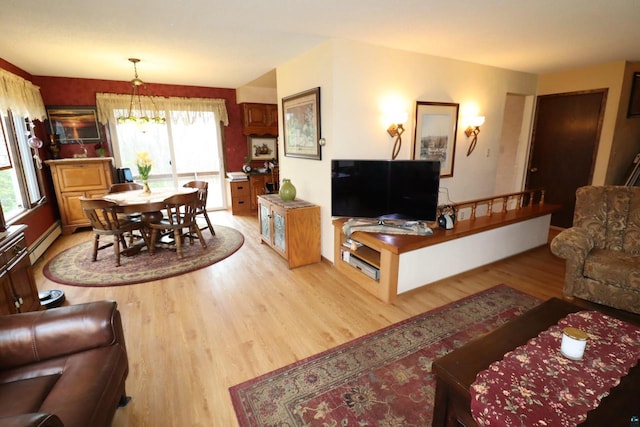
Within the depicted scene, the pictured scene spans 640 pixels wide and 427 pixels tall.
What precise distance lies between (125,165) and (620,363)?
6.55 meters

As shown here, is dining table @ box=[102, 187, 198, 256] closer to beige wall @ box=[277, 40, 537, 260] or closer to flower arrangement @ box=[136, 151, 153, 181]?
flower arrangement @ box=[136, 151, 153, 181]

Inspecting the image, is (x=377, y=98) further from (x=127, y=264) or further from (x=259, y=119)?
(x=127, y=264)

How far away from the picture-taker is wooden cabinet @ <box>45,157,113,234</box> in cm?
461

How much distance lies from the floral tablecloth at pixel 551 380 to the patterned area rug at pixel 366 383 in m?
0.58

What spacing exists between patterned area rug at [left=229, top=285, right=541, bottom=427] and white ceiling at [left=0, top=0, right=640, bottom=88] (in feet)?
8.08

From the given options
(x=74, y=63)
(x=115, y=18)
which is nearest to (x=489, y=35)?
(x=115, y=18)

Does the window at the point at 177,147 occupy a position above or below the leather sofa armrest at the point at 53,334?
above

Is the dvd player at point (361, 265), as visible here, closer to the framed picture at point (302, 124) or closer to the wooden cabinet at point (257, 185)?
the framed picture at point (302, 124)

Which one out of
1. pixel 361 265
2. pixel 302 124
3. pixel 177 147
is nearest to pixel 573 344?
pixel 361 265

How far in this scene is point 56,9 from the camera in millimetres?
2312

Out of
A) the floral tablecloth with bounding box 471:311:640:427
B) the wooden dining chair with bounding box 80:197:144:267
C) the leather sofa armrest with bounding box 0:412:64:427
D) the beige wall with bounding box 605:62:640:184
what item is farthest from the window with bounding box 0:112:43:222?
the beige wall with bounding box 605:62:640:184

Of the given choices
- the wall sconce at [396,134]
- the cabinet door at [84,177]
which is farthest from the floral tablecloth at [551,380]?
the cabinet door at [84,177]

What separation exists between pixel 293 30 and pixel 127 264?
10.7 ft

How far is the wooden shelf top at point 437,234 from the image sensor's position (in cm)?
269
